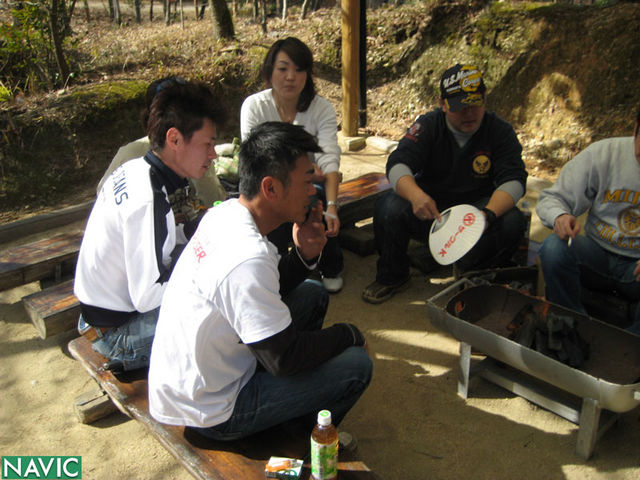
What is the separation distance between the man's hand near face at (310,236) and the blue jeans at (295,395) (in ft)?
1.63

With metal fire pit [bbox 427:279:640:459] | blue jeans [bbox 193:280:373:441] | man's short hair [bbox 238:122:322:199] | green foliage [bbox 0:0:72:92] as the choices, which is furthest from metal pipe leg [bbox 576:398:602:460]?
green foliage [bbox 0:0:72:92]

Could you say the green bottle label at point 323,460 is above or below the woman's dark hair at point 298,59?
below

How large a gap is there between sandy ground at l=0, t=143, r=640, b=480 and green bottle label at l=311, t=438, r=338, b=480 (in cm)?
62

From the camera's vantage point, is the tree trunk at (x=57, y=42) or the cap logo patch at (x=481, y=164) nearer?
the cap logo patch at (x=481, y=164)

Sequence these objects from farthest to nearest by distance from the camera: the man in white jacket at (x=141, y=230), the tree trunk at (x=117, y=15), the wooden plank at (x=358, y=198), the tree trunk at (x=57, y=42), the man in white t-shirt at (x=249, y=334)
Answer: the tree trunk at (x=117, y=15)
the tree trunk at (x=57, y=42)
the wooden plank at (x=358, y=198)
the man in white jacket at (x=141, y=230)
the man in white t-shirt at (x=249, y=334)

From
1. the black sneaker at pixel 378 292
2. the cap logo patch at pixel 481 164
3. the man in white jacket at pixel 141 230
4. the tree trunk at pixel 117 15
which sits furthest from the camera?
the tree trunk at pixel 117 15

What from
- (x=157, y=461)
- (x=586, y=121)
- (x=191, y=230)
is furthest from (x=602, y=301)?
(x=586, y=121)

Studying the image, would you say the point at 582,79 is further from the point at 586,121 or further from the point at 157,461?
the point at 157,461

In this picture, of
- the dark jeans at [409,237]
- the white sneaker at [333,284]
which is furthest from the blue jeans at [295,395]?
the white sneaker at [333,284]

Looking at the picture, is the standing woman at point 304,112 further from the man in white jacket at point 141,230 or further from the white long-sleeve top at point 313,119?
the man in white jacket at point 141,230

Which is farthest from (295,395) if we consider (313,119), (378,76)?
(378,76)

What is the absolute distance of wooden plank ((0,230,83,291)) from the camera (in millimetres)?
3232

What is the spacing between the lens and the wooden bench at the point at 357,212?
13.2 feet

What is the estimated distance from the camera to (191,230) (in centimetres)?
257
